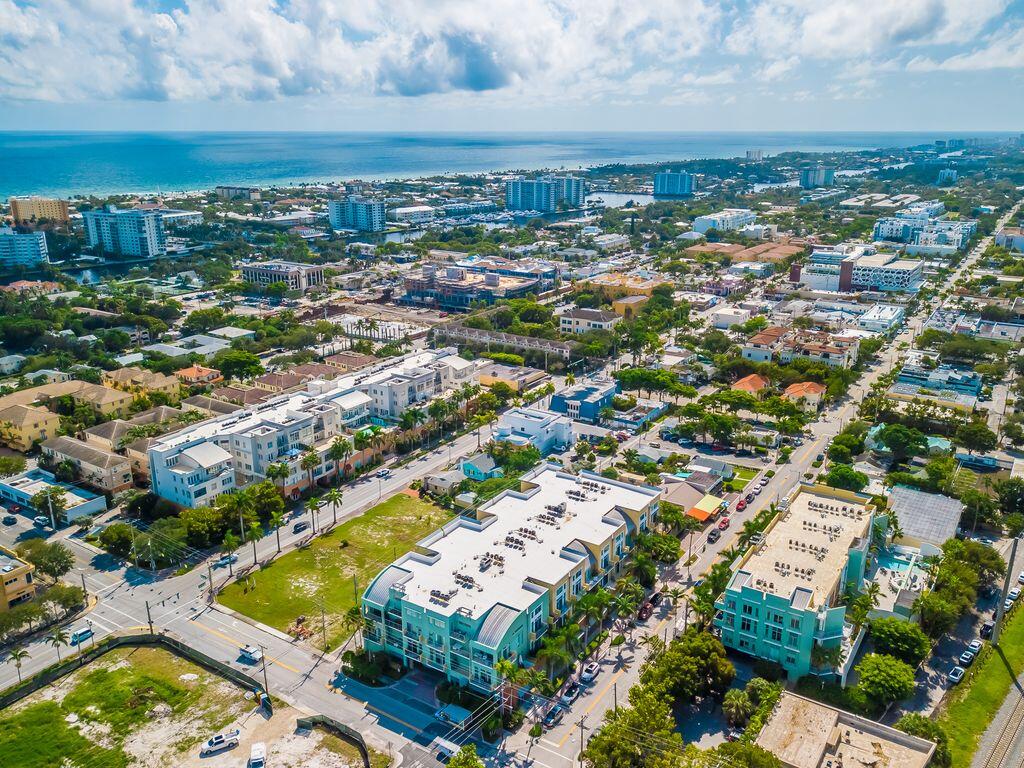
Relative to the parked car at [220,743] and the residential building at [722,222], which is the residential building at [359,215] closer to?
the residential building at [722,222]

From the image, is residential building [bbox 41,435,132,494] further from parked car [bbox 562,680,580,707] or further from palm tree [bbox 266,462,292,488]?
parked car [bbox 562,680,580,707]

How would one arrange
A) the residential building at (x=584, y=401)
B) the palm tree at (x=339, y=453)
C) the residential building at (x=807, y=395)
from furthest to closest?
the residential building at (x=807, y=395)
the residential building at (x=584, y=401)
the palm tree at (x=339, y=453)

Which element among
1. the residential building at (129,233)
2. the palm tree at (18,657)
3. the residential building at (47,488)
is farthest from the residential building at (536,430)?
the residential building at (129,233)

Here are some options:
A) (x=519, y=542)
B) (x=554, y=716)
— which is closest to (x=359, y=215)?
(x=519, y=542)

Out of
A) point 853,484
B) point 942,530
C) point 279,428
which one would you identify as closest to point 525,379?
point 279,428

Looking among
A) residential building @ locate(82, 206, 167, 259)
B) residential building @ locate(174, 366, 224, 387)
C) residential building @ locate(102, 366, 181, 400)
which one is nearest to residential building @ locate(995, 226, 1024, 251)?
residential building @ locate(174, 366, 224, 387)

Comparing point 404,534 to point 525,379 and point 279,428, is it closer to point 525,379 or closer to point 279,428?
point 279,428

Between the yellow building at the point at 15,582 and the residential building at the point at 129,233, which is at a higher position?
the residential building at the point at 129,233
